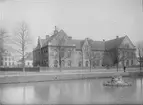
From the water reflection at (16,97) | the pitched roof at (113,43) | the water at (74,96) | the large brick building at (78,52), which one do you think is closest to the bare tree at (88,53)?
the large brick building at (78,52)

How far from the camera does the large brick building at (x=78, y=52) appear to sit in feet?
78.0

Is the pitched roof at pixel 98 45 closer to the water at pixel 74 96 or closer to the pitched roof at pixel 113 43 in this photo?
the pitched roof at pixel 113 43

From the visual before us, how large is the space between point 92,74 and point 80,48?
12.0 m

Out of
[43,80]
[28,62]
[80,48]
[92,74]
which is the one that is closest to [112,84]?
[92,74]

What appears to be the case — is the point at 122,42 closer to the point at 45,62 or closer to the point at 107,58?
the point at 107,58

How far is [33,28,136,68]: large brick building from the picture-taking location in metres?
23.8

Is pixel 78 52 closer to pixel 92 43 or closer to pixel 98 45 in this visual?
pixel 92 43

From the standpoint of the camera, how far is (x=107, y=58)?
28.2 metres

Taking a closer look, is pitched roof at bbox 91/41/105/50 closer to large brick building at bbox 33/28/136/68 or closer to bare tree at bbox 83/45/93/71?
large brick building at bbox 33/28/136/68

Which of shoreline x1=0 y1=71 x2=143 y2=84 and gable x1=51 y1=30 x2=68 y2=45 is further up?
gable x1=51 y1=30 x2=68 y2=45

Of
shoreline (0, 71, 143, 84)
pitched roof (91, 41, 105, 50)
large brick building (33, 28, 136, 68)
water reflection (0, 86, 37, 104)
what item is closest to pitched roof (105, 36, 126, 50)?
large brick building (33, 28, 136, 68)

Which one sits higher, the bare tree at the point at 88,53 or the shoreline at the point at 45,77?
the bare tree at the point at 88,53

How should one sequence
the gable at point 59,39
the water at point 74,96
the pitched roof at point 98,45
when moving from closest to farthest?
the water at point 74,96 < the gable at point 59,39 < the pitched roof at point 98,45

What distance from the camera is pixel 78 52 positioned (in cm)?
2939
